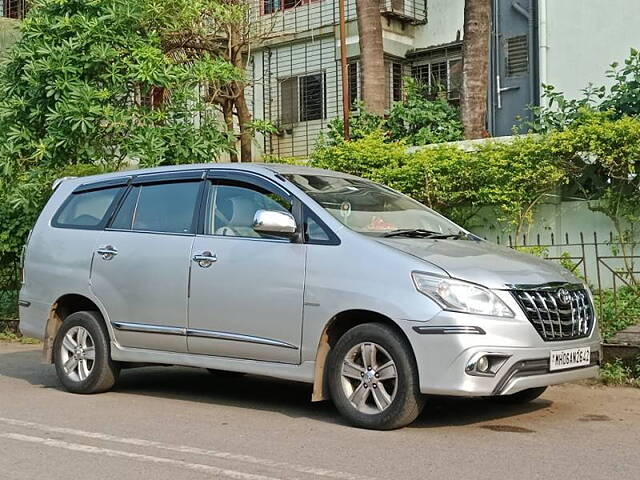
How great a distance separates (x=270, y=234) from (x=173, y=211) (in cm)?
121

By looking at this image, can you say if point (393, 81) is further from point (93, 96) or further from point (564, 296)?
point (564, 296)

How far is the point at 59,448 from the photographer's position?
6.14 meters

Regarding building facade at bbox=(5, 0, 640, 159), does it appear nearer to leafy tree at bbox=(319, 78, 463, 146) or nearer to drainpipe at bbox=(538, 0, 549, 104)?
drainpipe at bbox=(538, 0, 549, 104)

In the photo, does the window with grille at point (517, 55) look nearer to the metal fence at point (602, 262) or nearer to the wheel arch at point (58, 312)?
the metal fence at point (602, 262)

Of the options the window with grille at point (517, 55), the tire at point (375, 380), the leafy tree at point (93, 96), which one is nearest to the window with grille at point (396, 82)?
the window with grille at point (517, 55)

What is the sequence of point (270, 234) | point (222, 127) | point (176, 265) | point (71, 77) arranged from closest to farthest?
point (270, 234) → point (176, 265) → point (71, 77) → point (222, 127)

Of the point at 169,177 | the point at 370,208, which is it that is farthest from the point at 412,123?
the point at 370,208

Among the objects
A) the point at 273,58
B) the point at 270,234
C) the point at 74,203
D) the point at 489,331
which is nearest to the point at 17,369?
the point at 74,203

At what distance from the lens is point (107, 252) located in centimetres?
832

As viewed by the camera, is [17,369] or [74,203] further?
[17,369]

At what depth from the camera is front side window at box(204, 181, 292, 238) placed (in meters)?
7.51

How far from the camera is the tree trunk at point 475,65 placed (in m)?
15.2

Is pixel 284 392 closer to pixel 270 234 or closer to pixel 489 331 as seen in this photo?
pixel 270 234

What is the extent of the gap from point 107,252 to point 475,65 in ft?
28.4
